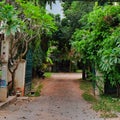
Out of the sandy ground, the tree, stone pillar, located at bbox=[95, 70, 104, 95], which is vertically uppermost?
the tree

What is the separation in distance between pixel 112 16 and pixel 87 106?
4.95 metres

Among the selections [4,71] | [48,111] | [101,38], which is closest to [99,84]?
[101,38]

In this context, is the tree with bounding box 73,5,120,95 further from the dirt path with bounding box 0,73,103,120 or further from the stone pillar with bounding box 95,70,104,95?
the dirt path with bounding box 0,73,103,120

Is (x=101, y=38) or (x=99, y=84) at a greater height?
(x=101, y=38)

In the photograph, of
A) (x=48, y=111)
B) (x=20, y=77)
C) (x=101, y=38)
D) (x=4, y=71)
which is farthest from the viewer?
(x=101, y=38)

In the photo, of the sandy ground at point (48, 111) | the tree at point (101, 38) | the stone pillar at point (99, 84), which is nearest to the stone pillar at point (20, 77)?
the sandy ground at point (48, 111)

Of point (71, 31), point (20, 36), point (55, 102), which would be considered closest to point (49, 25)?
point (20, 36)

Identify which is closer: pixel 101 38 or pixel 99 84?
pixel 101 38

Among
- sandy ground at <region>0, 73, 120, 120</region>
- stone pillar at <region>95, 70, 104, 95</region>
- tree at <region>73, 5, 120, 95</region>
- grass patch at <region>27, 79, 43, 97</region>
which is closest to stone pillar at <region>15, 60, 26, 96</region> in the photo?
grass patch at <region>27, 79, 43, 97</region>

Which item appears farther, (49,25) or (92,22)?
(92,22)

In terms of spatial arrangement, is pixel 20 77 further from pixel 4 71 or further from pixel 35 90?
pixel 35 90

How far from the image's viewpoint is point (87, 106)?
1196 cm

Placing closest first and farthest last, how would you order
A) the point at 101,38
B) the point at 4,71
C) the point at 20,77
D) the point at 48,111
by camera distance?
1. the point at 48,111
2. the point at 4,71
3. the point at 20,77
4. the point at 101,38

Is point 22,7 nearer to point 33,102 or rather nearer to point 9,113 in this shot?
point 33,102
